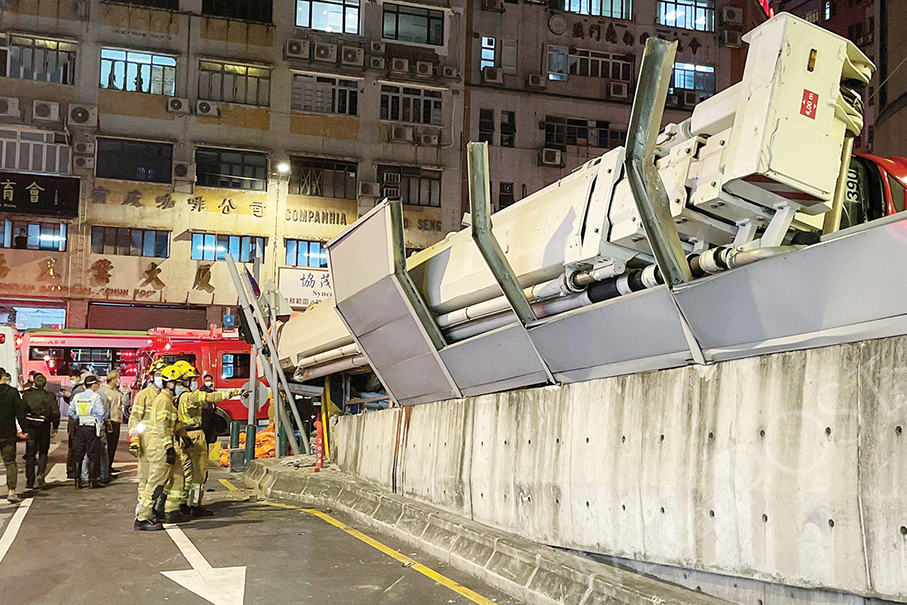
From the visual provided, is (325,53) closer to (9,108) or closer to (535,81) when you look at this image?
(535,81)

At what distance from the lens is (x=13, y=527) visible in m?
10.2

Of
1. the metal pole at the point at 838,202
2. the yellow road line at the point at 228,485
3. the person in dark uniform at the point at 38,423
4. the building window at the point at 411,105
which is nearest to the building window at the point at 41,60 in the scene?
the building window at the point at 411,105

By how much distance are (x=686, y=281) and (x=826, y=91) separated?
1294 mm

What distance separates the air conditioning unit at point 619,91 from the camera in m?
39.5

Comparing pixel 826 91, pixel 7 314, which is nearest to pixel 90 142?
pixel 7 314

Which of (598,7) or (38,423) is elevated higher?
(598,7)

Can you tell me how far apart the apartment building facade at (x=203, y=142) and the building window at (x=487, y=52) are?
152 cm

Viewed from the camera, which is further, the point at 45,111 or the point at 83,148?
the point at 83,148

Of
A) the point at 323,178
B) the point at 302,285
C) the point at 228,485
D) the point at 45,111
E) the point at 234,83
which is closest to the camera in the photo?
the point at 228,485

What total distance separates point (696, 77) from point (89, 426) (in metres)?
34.1

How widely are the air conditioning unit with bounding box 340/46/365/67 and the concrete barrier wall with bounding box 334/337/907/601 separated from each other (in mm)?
30646

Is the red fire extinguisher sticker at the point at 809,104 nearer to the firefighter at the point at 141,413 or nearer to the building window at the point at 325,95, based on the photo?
the firefighter at the point at 141,413

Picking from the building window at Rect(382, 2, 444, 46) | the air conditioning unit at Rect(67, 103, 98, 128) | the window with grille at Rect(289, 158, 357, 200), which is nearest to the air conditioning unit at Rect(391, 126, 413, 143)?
the window with grille at Rect(289, 158, 357, 200)

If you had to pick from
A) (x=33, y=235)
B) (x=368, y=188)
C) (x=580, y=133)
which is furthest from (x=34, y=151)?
(x=580, y=133)
